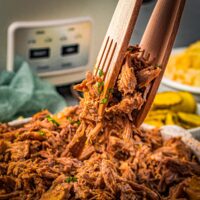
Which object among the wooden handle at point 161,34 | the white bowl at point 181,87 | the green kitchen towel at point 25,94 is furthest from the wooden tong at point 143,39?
the white bowl at point 181,87

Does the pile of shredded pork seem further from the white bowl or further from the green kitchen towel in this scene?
the white bowl

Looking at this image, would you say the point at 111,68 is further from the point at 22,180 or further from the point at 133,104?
the point at 22,180

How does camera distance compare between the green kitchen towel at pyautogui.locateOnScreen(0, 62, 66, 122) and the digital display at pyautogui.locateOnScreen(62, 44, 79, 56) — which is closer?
the green kitchen towel at pyautogui.locateOnScreen(0, 62, 66, 122)

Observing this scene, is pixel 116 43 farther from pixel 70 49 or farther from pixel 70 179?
pixel 70 49

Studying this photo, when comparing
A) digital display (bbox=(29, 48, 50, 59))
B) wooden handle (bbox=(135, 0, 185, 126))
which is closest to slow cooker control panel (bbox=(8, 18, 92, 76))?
digital display (bbox=(29, 48, 50, 59))

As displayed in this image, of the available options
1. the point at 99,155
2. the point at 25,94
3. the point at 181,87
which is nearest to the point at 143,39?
the point at 99,155

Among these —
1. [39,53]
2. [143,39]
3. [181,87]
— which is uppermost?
[143,39]

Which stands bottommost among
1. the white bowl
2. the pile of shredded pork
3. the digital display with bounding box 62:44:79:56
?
the white bowl
